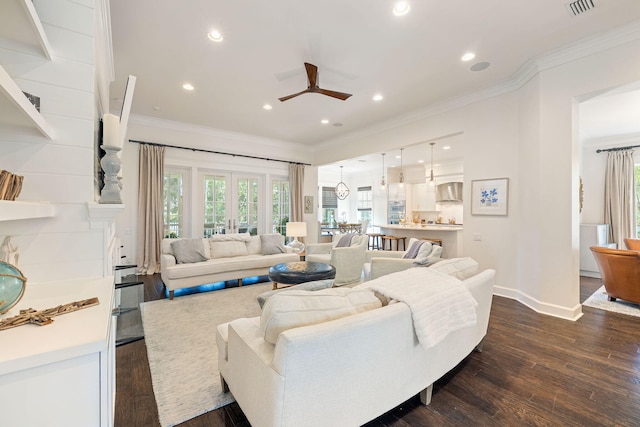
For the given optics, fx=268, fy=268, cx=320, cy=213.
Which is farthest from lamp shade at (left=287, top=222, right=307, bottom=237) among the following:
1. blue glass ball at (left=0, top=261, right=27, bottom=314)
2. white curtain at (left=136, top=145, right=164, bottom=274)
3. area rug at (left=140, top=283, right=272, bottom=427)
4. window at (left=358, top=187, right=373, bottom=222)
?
window at (left=358, top=187, right=373, bottom=222)

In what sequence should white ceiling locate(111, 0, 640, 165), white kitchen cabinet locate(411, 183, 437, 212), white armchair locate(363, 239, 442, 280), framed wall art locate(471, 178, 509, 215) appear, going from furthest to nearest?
white kitchen cabinet locate(411, 183, 437, 212)
framed wall art locate(471, 178, 509, 215)
white armchair locate(363, 239, 442, 280)
white ceiling locate(111, 0, 640, 165)

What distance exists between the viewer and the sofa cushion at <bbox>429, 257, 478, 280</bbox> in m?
2.23

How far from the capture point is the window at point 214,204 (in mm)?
6281

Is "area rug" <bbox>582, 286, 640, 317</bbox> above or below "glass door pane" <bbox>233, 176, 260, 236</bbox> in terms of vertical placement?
below

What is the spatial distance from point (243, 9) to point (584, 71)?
3879mm

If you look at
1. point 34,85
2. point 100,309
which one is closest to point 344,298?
point 100,309

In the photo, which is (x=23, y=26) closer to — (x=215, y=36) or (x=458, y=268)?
(x=215, y=36)

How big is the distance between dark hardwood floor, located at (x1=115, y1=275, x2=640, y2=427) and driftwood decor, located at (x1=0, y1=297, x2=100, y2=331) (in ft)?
3.32

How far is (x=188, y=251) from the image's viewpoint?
4.46m

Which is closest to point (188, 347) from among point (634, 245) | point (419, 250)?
point (419, 250)

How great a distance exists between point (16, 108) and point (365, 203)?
11.0 meters

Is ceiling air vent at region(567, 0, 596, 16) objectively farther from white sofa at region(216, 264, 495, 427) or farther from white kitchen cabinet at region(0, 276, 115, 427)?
white kitchen cabinet at region(0, 276, 115, 427)

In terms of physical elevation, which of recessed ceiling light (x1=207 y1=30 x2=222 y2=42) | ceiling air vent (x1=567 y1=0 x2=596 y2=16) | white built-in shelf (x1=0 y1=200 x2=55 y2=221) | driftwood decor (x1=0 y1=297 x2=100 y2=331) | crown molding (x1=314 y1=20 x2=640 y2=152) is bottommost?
driftwood decor (x1=0 y1=297 x2=100 y2=331)

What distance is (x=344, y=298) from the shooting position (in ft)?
5.09
